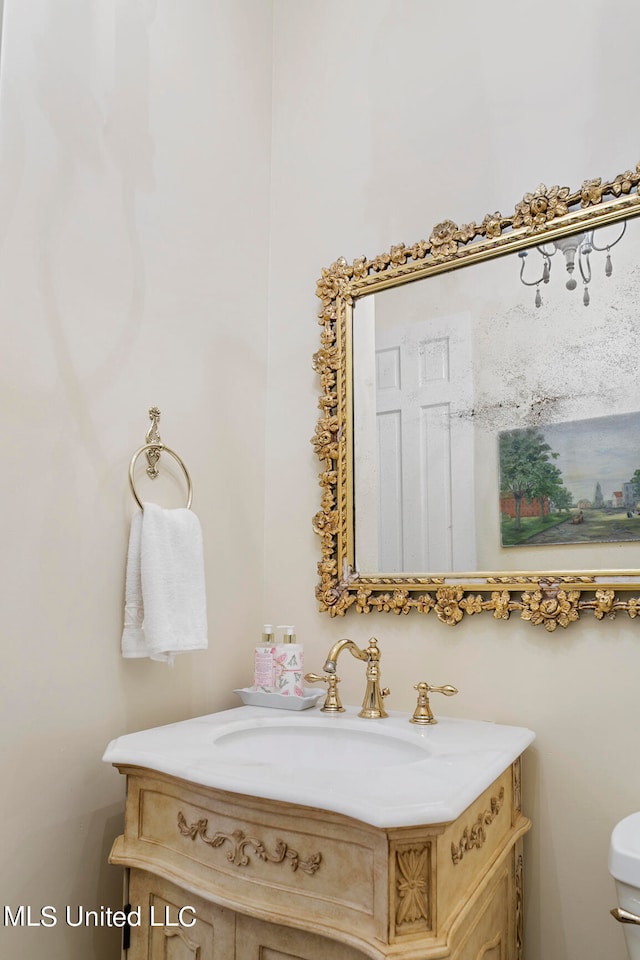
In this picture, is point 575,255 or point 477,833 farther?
point 575,255

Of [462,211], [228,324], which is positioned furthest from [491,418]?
[228,324]

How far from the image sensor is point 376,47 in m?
1.81

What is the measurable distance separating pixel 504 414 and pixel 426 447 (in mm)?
194

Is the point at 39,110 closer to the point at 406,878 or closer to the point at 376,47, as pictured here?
the point at 376,47

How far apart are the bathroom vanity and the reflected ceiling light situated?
917 mm

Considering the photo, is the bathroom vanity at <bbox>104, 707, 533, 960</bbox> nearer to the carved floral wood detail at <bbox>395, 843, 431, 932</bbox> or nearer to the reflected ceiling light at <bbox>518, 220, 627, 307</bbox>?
the carved floral wood detail at <bbox>395, 843, 431, 932</bbox>

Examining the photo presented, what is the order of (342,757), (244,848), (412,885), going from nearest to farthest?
(412,885)
(244,848)
(342,757)

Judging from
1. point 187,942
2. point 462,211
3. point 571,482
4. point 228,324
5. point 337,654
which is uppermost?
point 462,211

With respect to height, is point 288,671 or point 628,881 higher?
point 288,671

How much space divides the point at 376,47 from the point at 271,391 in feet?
3.13

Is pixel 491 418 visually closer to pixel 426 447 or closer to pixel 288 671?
pixel 426 447

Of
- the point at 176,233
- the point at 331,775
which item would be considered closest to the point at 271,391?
the point at 176,233

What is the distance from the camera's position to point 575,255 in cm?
143

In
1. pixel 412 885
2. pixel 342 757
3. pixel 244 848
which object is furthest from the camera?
pixel 342 757
